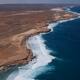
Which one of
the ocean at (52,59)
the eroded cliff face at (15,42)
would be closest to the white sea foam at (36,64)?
the ocean at (52,59)

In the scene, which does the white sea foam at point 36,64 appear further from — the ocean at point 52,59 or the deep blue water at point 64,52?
the deep blue water at point 64,52

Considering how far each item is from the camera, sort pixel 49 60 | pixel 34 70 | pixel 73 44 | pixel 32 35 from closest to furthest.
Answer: pixel 34 70 → pixel 49 60 → pixel 73 44 → pixel 32 35

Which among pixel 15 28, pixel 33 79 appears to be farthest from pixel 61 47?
pixel 15 28

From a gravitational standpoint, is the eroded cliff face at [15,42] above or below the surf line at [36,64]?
above

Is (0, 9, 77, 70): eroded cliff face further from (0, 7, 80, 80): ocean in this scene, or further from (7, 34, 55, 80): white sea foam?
(0, 7, 80, 80): ocean

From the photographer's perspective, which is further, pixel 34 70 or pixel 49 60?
pixel 49 60

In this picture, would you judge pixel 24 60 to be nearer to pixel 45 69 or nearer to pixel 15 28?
pixel 45 69

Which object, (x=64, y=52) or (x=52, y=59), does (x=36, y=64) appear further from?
(x=64, y=52)
